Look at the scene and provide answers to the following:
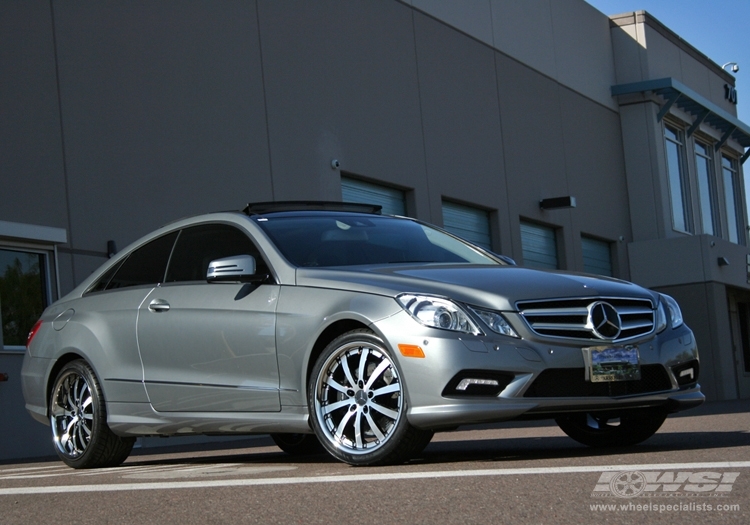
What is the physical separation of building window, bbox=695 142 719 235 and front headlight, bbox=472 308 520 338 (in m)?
30.6

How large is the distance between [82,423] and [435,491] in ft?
12.7

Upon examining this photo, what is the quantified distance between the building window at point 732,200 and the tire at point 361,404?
3349 cm

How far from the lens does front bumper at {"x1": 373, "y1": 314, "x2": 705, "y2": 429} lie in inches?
229

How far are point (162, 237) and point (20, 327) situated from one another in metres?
6.02

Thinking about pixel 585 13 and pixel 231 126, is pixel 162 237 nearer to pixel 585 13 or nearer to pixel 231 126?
pixel 231 126

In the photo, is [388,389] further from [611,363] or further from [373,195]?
[373,195]

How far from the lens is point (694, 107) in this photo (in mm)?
34438

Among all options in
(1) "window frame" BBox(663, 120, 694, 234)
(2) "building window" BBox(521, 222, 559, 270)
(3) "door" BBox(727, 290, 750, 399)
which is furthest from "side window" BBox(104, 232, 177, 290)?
(1) "window frame" BBox(663, 120, 694, 234)

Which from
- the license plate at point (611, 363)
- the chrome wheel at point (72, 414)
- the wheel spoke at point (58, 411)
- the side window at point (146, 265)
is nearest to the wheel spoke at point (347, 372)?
the license plate at point (611, 363)

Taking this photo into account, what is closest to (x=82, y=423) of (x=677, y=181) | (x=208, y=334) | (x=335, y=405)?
(x=208, y=334)

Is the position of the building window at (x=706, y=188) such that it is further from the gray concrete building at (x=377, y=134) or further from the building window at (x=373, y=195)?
the building window at (x=373, y=195)

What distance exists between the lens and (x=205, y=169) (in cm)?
1620

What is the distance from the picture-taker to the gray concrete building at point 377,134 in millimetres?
13875

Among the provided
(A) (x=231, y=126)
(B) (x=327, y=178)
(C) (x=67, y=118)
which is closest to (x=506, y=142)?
(B) (x=327, y=178)
